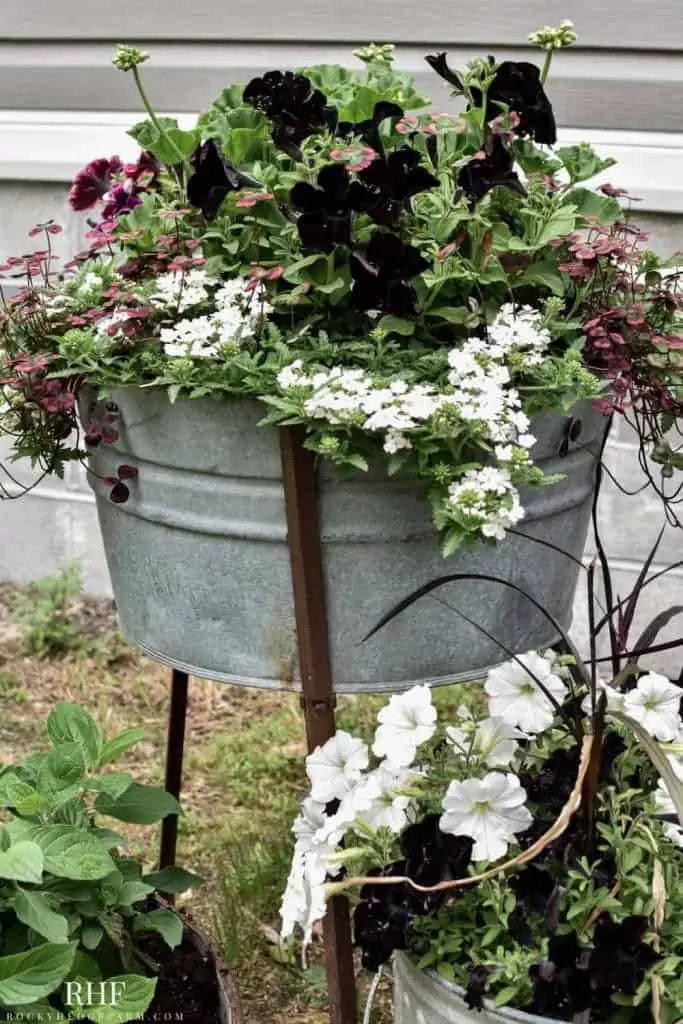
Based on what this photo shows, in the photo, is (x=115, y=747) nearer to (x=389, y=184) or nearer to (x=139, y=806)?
(x=139, y=806)

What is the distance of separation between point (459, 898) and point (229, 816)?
4.34 feet

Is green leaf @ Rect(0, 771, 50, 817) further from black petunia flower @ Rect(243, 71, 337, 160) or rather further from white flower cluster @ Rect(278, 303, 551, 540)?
black petunia flower @ Rect(243, 71, 337, 160)

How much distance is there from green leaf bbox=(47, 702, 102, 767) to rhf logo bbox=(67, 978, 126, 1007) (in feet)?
0.96

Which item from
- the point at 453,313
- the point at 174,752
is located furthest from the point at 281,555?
the point at 174,752

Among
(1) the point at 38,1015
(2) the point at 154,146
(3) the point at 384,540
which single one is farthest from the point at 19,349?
(1) the point at 38,1015

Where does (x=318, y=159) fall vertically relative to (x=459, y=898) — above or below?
above

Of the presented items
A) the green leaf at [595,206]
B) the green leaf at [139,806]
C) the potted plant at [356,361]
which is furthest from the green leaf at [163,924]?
the green leaf at [595,206]

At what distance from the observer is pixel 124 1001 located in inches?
53.8

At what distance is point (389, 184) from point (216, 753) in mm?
1792

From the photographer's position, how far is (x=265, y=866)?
235cm

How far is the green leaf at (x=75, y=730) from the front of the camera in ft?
5.21

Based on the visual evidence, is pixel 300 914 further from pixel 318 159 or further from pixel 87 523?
pixel 87 523

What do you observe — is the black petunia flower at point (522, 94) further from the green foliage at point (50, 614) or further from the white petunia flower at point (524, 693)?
the green foliage at point (50, 614)

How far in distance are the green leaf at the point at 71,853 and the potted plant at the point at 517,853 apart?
0.75 ft
